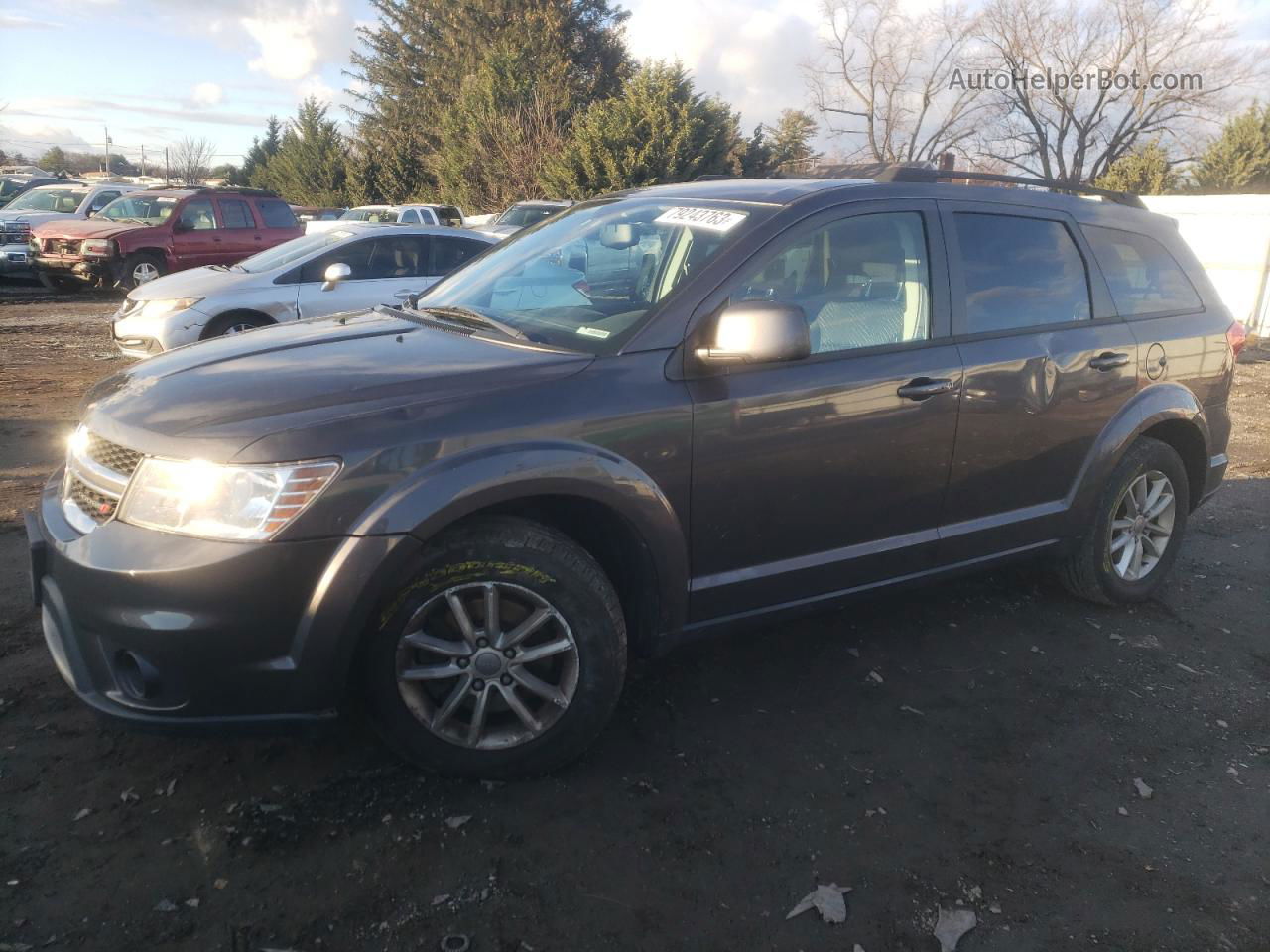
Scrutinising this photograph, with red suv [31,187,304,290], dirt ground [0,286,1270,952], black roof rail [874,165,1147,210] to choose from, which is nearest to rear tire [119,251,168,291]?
red suv [31,187,304,290]

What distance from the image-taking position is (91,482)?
9.18 ft

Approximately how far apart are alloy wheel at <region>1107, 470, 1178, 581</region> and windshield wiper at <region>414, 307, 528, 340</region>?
284 cm

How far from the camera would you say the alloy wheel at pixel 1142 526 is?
14.7 feet

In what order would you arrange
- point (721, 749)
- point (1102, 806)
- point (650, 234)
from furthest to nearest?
point (650, 234) < point (721, 749) < point (1102, 806)

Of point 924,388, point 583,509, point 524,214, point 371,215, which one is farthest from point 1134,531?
point 371,215

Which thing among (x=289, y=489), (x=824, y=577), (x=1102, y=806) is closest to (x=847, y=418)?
(x=824, y=577)

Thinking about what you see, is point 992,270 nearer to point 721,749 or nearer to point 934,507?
point 934,507

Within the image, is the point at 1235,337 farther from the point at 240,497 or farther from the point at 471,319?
the point at 240,497

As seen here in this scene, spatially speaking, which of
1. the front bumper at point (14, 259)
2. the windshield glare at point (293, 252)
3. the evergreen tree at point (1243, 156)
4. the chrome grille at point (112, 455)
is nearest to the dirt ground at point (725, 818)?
the chrome grille at point (112, 455)

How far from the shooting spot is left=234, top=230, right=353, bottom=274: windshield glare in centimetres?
903

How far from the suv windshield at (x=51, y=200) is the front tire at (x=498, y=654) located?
21.5 m

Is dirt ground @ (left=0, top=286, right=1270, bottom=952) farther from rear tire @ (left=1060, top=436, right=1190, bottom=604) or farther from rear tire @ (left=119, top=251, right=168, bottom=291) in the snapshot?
rear tire @ (left=119, top=251, right=168, bottom=291)

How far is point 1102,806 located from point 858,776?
0.74m

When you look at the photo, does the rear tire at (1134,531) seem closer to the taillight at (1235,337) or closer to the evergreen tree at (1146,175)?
the taillight at (1235,337)
